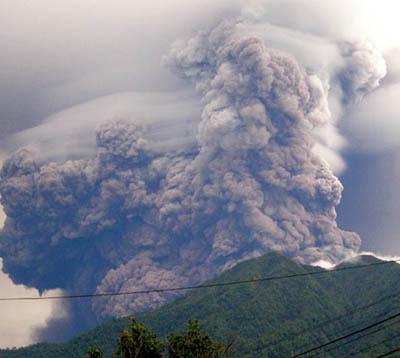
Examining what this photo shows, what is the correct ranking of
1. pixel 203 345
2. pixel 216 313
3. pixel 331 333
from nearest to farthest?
pixel 203 345, pixel 331 333, pixel 216 313

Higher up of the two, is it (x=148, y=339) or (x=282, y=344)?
(x=148, y=339)

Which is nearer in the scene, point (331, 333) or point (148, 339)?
point (148, 339)

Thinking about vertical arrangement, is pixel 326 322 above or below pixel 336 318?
below

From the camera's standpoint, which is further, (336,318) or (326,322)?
(336,318)

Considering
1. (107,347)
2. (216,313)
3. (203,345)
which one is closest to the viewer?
(203,345)

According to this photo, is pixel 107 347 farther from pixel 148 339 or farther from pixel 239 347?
pixel 148 339

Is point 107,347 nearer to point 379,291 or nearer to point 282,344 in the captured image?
point 282,344

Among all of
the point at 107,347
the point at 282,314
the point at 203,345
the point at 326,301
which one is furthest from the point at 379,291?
the point at 203,345

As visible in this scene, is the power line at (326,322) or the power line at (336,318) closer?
the power line at (326,322)

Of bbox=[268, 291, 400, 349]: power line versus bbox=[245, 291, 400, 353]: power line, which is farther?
bbox=[268, 291, 400, 349]: power line
